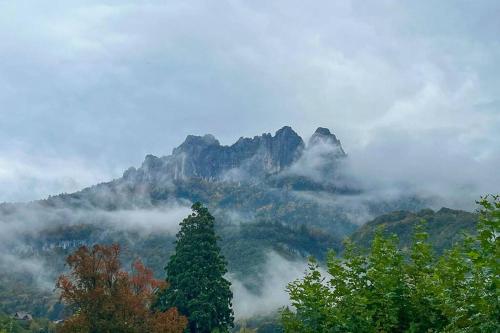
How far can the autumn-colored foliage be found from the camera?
42.7m

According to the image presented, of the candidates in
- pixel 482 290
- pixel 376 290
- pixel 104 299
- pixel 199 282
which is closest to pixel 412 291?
pixel 376 290

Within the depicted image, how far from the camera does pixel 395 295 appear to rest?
1958cm

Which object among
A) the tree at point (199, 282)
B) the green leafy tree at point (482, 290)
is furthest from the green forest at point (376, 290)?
the tree at point (199, 282)

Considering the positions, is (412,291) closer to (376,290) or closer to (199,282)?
(376,290)

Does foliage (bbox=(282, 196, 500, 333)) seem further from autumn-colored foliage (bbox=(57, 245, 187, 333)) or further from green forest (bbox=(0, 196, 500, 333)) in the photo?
autumn-colored foliage (bbox=(57, 245, 187, 333))

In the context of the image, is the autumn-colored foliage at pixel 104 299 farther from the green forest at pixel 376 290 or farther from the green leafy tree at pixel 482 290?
the green leafy tree at pixel 482 290

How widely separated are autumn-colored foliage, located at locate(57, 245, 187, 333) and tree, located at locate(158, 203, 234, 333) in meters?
10.7

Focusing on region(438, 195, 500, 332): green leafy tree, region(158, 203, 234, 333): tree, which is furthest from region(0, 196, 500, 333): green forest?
region(158, 203, 234, 333): tree

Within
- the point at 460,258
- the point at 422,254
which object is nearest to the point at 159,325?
the point at 422,254

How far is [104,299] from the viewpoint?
43.1m

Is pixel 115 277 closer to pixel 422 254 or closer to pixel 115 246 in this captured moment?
pixel 115 246

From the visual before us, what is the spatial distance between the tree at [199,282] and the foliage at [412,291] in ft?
110

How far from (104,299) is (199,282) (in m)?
16.0

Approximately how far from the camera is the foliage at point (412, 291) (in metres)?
14.5
